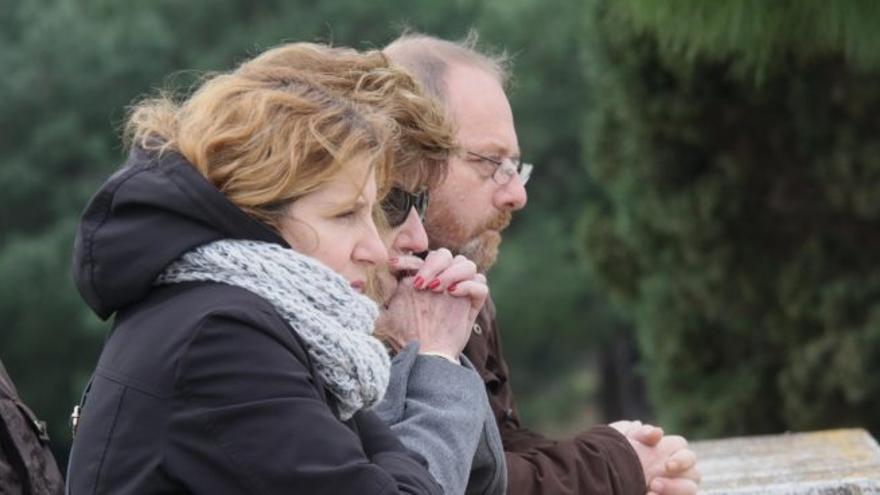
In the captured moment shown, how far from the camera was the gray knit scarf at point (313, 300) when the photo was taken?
2.23 metres

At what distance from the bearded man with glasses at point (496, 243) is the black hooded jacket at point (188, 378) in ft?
2.60

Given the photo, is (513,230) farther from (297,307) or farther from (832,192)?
(297,307)

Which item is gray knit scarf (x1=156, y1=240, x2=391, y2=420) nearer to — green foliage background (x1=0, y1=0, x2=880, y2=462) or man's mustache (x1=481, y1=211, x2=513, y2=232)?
man's mustache (x1=481, y1=211, x2=513, y2=232)

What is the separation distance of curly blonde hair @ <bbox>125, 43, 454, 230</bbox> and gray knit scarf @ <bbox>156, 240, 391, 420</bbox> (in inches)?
3.2

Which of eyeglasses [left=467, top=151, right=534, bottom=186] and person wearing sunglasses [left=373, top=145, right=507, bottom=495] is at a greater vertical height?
eyeglasses [left=467, top=151, right=534, bottom=186]

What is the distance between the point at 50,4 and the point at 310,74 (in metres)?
23.2

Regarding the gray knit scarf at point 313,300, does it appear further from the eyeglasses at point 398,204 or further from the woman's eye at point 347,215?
the eyeglasses at point 398,204

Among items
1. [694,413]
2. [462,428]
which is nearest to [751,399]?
[694,413]

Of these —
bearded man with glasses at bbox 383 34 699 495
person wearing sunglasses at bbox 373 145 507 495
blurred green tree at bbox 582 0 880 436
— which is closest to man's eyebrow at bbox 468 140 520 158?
bearded man with glasses at bbox 383 34 699 495

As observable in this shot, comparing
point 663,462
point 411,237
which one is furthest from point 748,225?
point 411,237

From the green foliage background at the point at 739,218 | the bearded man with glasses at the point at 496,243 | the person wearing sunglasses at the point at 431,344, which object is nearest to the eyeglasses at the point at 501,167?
the bearded man with glasses at the point at 496,243

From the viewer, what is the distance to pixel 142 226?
7.23 feet

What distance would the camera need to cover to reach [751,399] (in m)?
8.97

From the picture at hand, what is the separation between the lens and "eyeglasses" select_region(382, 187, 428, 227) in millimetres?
2756
